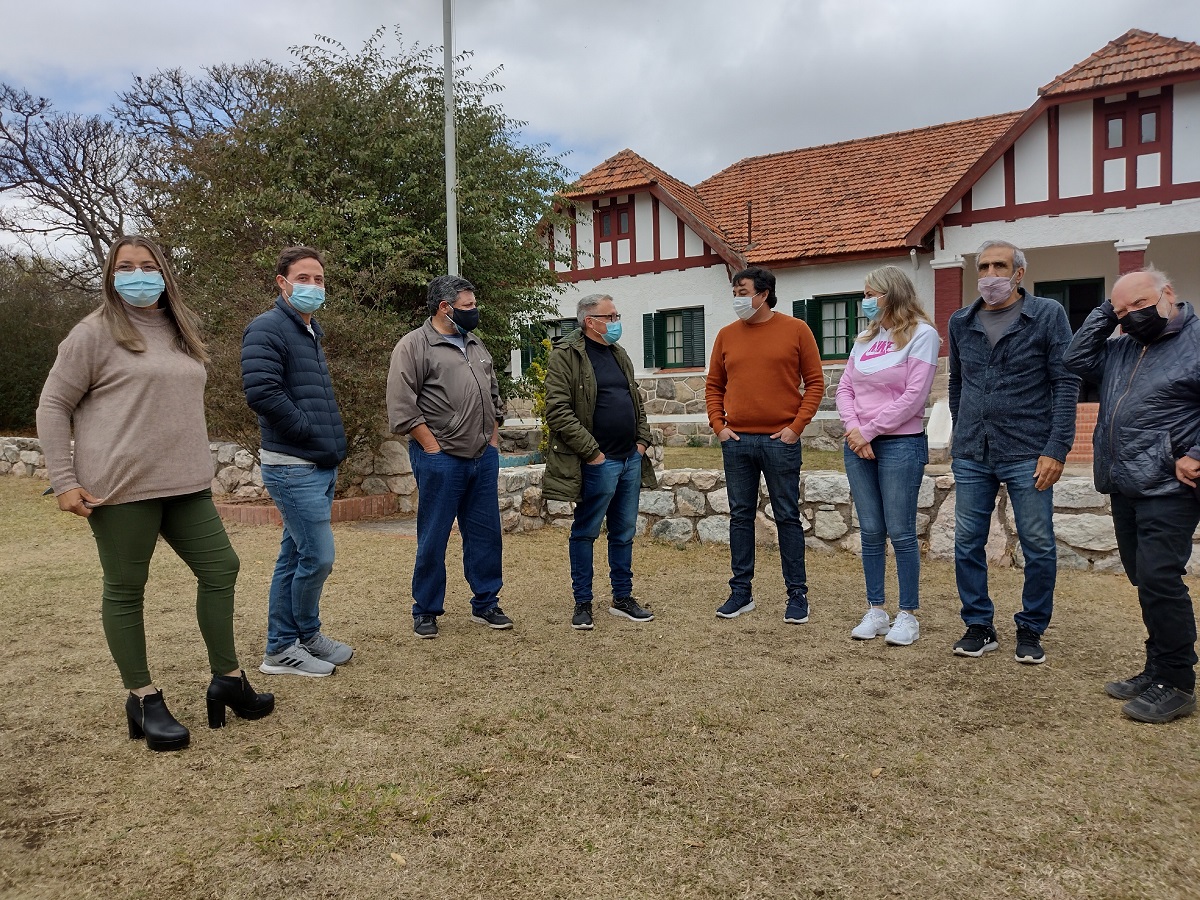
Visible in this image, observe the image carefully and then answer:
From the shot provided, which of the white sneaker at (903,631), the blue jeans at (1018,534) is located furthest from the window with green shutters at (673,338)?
the blue jeans at (1018,534)

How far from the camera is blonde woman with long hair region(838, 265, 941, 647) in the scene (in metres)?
4.19

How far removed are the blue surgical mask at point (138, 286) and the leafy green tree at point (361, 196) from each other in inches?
250

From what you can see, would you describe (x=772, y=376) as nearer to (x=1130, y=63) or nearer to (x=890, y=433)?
(x=890, y=433)

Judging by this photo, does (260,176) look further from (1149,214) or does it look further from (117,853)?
(1149,214)

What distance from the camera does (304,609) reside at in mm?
3842

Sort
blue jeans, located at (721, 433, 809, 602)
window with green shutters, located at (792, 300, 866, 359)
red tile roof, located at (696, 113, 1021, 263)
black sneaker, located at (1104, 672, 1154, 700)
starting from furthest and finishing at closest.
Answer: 1. window with green shutters, located at (792, 300, 866, 359)
2. red tile roof, located at (696, 113, 1021, 263)
3. blue jeans, located at (721, 433, 809, 602)
4. black sneaker, located at (1104, 672, 1154, 700)

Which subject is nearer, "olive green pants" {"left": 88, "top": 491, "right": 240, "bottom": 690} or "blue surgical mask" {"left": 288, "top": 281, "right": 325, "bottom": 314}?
"olive green pants" {"left": 88, "top": 491, "right": 240, "bottom": 690}

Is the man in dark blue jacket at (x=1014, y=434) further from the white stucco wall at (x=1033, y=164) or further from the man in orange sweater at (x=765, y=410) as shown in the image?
the white stucco wall at (x=1033, y=164)

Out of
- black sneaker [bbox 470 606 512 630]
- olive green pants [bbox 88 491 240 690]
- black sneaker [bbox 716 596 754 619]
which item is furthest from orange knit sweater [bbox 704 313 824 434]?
olive green pants [bbox 88 491 240 690]

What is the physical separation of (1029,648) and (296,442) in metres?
3.34

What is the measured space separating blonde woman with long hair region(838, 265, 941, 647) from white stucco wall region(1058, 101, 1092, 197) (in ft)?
38.8

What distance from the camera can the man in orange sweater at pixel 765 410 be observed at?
4.54 meters

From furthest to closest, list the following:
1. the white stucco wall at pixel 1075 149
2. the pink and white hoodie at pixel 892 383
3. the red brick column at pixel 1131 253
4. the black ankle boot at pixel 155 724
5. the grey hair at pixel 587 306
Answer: the white stucco wall at pixel 1075 149 → the red brick column at pixel 1131 253 → the grey hair at pixel 587 306 → the pink and white hoodie at pixel 892 383 → the black ankle boot at pixel 155 724

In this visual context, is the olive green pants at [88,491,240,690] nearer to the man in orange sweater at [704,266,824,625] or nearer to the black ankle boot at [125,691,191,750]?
the black ankle boot at [125,691,191,750]
